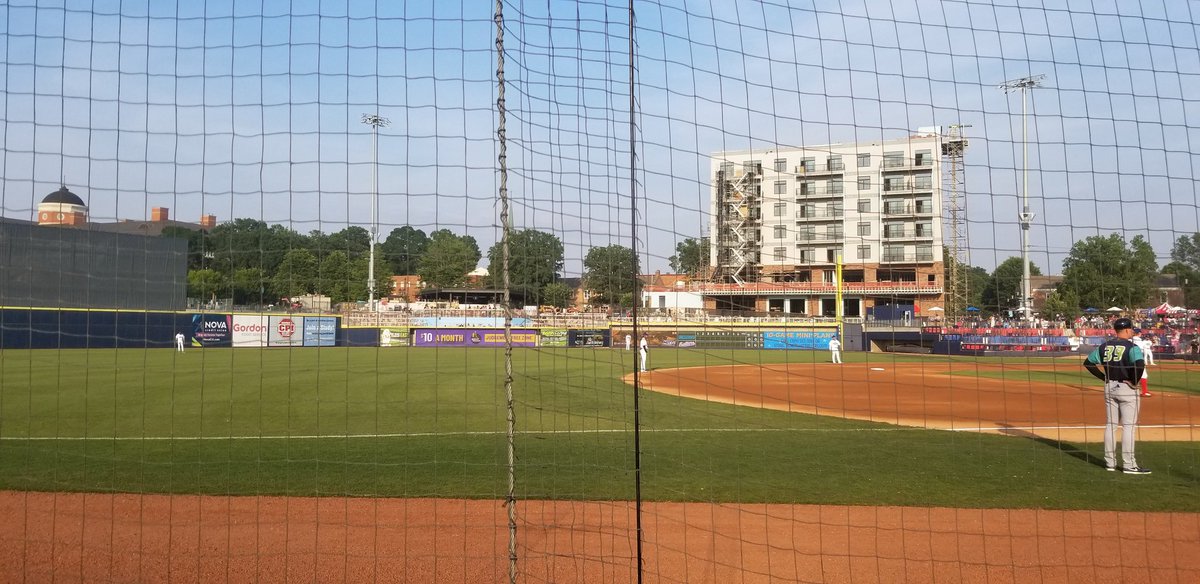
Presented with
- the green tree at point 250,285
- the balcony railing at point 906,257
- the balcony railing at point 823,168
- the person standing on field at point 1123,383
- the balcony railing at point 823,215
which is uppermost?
the balcony railing at point 823,168

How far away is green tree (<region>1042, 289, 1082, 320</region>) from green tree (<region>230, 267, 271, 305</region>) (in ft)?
18.4

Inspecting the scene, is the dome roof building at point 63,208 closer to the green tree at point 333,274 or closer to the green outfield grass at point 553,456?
the green outfield grass at point 553,456

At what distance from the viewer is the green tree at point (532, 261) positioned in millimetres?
4156

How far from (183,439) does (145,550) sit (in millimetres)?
5279

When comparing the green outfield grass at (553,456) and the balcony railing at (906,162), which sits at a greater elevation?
the balcony railing at (906,162)

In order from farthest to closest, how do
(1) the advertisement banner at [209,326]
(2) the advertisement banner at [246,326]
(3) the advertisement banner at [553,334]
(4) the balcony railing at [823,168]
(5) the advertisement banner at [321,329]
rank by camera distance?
(1) the advertisement banner at [209,326]
(5) the advertisement banner at [321,329]
(3) the advertisement banner at [553,334]
(2) the advertisement banner at [246,326]
(4) the balcony railing at [823,168]

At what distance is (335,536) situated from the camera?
6176mm

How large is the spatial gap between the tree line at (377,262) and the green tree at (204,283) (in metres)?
0.02

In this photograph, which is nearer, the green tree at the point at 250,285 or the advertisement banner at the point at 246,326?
the green tree at the point at 250,285

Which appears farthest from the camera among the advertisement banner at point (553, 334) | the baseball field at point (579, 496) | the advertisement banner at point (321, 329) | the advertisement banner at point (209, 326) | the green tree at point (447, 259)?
the advertisement banner at point (209, 326)

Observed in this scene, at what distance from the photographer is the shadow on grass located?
29.4ft

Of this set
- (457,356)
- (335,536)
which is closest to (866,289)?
(335,536)

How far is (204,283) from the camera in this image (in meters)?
A: 5.23

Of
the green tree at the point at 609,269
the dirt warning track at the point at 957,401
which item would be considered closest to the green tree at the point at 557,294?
the green tree at the point at 609,269
